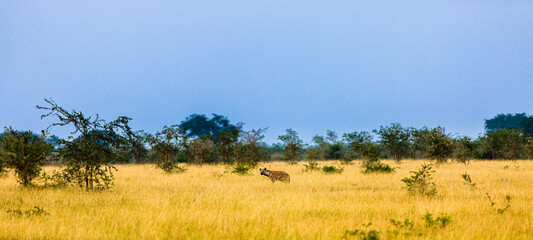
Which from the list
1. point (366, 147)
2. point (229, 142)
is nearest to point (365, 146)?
point (366, 147)

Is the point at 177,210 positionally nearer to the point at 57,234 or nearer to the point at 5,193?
the point at 57,234

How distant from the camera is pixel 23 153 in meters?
15.3

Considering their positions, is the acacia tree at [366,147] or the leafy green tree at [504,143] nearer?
the acacia tree at [366,147]

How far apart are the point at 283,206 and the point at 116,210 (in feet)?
12.9

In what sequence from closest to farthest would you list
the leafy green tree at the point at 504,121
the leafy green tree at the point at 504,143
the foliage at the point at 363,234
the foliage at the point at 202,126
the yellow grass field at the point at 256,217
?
the foliage at the point at 363,234 < the yellow grass field at the point at 256,217 < the leafy green tree at the point at 504,143 < the foliage at the point at 202,126 < the leafy green tree at the point at 504,121

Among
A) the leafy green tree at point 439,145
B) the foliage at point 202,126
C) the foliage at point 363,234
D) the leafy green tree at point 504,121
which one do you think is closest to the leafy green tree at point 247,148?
the leafy green tree at point 439,145

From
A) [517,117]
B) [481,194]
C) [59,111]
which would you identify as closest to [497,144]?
[481,194]

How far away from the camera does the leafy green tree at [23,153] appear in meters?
15.2

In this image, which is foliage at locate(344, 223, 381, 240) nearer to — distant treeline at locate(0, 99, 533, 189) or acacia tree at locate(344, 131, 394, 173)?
distant treeline at locate(0, 99, 533, 189)

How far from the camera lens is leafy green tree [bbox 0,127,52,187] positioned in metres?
15.2

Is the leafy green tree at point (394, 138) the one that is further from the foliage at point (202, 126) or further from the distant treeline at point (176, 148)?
the foliage at point (202, 126)

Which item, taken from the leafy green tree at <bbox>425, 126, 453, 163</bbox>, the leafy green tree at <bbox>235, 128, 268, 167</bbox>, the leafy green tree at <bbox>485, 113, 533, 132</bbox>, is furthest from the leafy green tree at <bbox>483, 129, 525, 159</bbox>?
the leafy green tree at <bbox>485, 113, 533, 132</bbox>

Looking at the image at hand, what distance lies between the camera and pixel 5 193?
13.2 metres

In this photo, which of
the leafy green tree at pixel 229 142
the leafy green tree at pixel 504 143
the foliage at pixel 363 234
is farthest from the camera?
the leafy green tree at pixel 504 143
